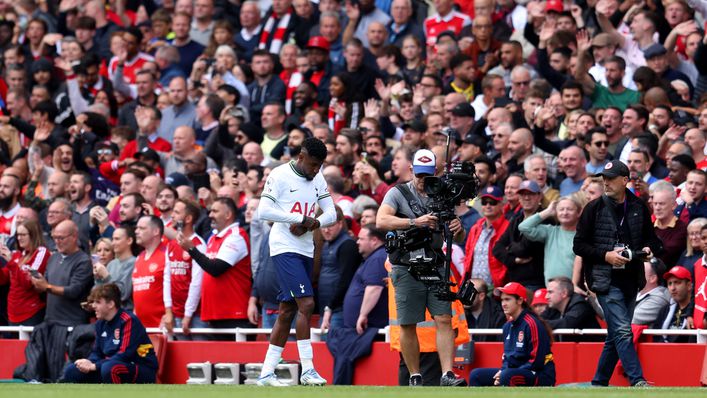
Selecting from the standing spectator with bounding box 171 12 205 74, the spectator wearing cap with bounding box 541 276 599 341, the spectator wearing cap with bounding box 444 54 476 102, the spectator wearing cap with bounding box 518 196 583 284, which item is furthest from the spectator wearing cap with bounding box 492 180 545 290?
the standing spectator with bounding box 171 12 205 74

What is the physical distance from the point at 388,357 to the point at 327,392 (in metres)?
4.27

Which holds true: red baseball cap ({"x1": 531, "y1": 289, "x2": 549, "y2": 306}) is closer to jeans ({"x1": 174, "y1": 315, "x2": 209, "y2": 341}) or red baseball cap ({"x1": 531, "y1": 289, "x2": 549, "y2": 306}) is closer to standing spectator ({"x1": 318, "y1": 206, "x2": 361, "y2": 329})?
standing spectator ({"x1": 318, "y1": 206, "x2": 361, "y2": 329})

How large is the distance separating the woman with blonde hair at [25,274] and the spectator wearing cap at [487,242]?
5688 mm

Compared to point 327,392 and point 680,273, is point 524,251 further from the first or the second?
point 327,392

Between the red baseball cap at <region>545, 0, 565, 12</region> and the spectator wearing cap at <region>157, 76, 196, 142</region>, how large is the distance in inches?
218

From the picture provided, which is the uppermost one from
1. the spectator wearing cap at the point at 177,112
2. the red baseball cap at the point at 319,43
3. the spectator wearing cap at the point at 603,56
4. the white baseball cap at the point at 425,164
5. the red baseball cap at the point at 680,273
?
the red baseball cap at the point at 319,43

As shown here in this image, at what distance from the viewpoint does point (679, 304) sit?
50.6 ft

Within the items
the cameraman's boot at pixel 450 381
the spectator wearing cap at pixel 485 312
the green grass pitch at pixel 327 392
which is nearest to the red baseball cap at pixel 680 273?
the spectator wearing cap at pixel 485 312

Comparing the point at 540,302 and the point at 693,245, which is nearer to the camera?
the point at 693,245

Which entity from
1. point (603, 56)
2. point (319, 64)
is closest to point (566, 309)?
point (603, 56)

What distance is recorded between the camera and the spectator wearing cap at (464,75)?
2136 cm

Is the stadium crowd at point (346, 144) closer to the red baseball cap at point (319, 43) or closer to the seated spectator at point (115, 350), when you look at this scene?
the red baseball cap at point (319, 43)

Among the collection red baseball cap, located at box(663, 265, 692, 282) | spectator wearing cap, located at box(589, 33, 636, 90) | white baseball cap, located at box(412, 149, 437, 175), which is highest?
spectator wearing cap, located at box(589, 33, 636, 90)

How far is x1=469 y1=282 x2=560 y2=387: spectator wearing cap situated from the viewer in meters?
14.7
